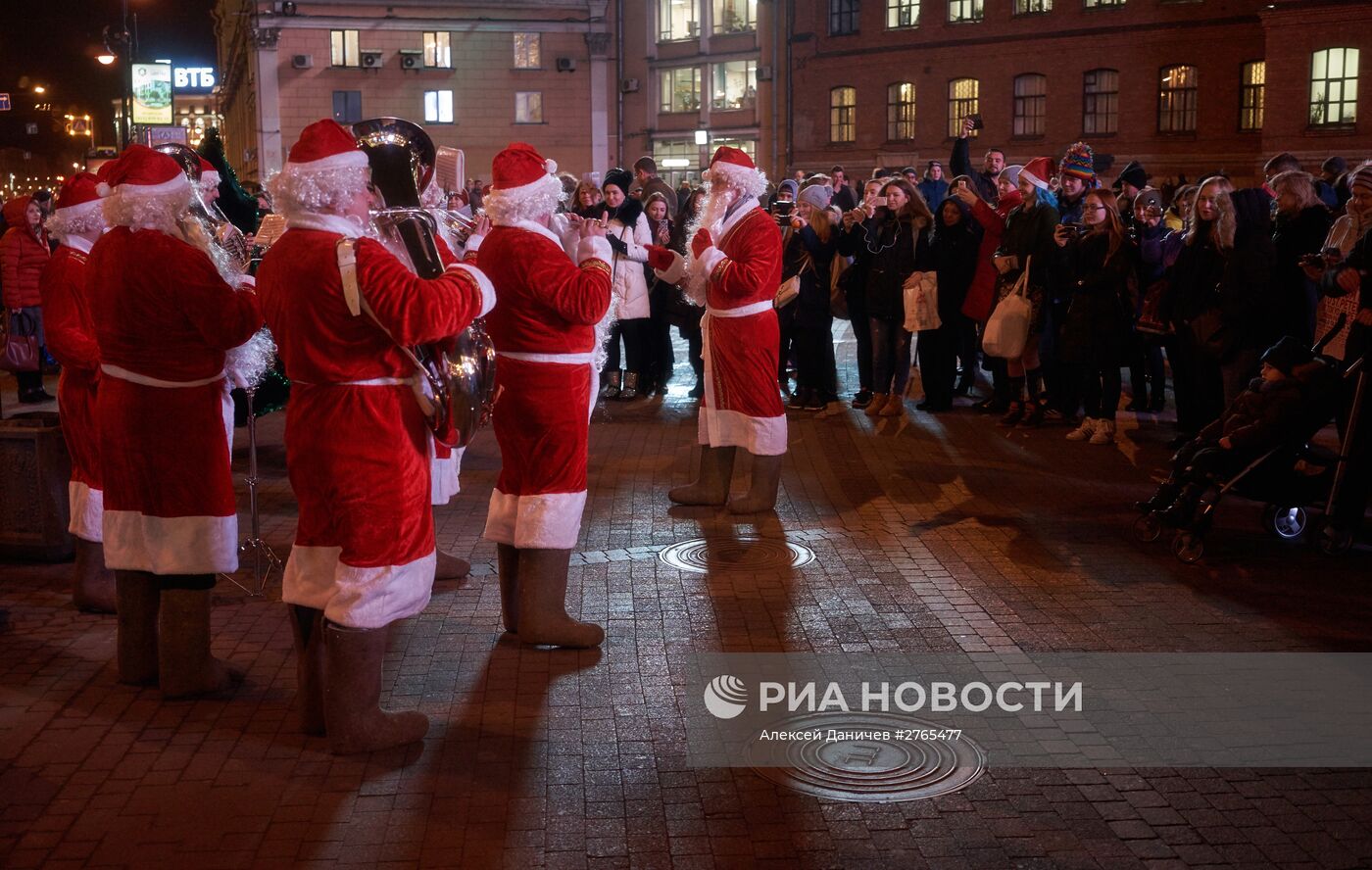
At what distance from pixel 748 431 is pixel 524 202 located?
3.16m

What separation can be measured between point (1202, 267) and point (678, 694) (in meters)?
6.64

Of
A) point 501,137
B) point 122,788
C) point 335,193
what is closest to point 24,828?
point 122,788

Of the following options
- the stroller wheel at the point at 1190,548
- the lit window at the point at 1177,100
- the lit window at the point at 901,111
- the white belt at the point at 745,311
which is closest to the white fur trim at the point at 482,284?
the white belt at the point at 745,311

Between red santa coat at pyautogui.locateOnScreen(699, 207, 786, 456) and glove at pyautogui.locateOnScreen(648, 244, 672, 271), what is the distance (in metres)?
0.21

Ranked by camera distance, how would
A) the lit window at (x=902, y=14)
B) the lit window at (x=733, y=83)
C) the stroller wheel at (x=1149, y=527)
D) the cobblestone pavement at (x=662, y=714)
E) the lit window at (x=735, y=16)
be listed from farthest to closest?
the lit window at (x=735, y=16) < the lit window at (x=733, y=83) < the lit window at (x=902, y=14) < the stroller wheel at (x=1149, y=527) < the cobblestone pavement at (x=662, y=714)

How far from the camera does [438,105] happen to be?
5050cm

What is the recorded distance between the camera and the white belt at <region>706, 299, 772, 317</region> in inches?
344

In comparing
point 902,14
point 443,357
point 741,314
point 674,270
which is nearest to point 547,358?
point 443,357

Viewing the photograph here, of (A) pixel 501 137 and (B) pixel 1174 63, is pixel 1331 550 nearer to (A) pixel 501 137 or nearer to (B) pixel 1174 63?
(B) pixel 1174 63

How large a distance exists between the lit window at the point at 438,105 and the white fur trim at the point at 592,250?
4604cm

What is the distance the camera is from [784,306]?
1362 cm

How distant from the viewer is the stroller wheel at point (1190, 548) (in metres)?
7.76

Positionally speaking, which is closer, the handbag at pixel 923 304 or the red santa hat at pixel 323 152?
the red santa hat at pixel 323 152

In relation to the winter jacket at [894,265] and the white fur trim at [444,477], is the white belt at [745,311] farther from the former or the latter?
the winter jacket at [894,265]
